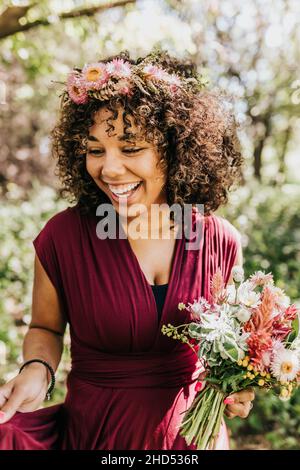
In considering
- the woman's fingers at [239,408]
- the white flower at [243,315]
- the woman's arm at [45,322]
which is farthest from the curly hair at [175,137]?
the woman's fingers at [239,408]

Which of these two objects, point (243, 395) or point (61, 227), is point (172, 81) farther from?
point (243, 395)

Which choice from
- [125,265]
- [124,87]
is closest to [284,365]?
[125,265]

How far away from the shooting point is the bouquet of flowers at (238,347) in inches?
74.2

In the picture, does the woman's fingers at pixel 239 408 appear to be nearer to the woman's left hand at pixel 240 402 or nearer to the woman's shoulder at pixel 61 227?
the woman's left hand at pixel 240 402

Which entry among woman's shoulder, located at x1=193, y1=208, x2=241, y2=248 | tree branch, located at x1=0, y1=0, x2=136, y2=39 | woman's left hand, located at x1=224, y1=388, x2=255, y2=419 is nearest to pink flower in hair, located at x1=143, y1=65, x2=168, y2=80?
woman's shoulder, located at x1=193, y1=208, x2=241, y2=248

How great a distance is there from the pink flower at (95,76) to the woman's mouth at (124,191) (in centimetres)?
40

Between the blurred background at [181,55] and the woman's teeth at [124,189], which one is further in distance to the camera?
the blurred background at [181,55]

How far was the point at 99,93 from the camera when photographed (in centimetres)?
221

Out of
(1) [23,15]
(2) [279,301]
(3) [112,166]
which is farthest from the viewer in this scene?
(1) [23,15]

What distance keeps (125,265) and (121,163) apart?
1.46 feet

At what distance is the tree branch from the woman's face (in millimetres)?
2283

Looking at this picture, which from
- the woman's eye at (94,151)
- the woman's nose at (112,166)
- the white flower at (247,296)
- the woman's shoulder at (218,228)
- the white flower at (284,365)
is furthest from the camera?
the woman's shoulder at (218,228)

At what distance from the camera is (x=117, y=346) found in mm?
2215

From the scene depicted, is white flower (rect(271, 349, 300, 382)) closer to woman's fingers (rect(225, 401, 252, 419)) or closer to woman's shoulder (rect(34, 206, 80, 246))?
woman's fingers (rect(225, 401, 252, 419))
